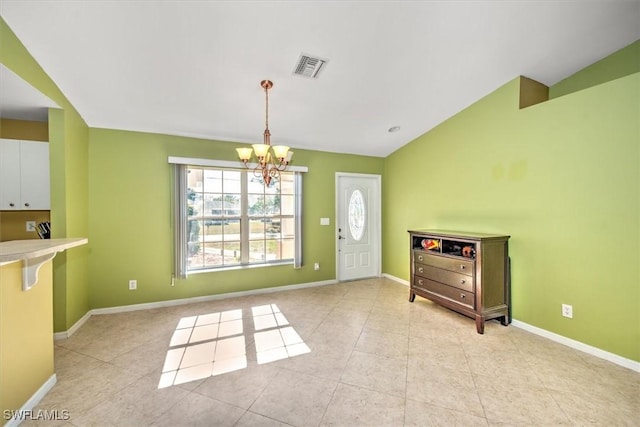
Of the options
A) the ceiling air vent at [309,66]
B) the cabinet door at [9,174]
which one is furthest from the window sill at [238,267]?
the ceiling air vent at [309,66]

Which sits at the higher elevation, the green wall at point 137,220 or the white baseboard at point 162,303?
the green wall at point 137,220

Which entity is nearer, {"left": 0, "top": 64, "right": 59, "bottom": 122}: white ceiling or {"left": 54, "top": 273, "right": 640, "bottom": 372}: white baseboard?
{"left": 0, "top": 64, "right": 59, "bottom": 122}: white ceiling

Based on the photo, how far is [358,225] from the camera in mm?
4832

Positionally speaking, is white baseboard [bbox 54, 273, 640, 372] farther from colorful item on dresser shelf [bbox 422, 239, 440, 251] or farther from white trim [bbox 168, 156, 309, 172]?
white trim [bbox 168, 156, 309, 172]

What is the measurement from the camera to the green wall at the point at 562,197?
7.08 ft

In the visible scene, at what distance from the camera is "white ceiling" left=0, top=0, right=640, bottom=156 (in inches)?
73.8

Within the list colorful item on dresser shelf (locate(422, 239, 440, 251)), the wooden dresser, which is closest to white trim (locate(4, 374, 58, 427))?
the wooden dresser

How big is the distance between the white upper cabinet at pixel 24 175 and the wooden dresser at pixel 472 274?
4.34 m

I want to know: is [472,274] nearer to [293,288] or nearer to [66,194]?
[293,288]

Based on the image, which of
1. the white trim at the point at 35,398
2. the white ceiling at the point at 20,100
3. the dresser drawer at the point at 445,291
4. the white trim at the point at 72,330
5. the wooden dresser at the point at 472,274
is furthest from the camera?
the dresser drawer at the point at 445,291

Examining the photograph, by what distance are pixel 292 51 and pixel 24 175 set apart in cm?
290

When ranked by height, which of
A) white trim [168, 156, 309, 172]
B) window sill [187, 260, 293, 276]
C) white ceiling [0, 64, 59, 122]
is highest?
white ceiling [0, 64, 59, 122]

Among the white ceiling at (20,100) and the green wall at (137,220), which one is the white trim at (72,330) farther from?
the white ceiling at (20,100)

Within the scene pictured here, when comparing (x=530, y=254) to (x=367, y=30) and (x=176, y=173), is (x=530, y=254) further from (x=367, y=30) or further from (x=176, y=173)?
(x=176, y=173)
